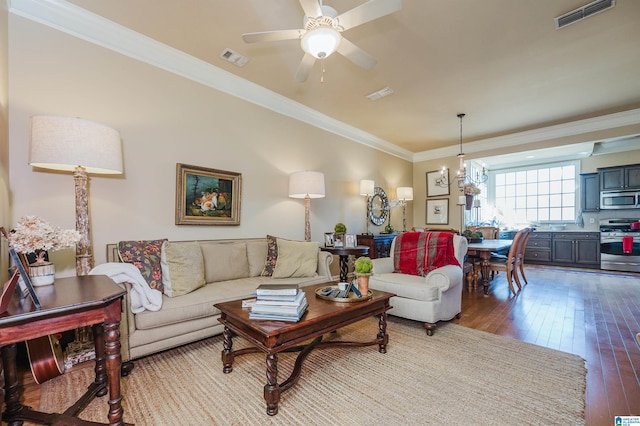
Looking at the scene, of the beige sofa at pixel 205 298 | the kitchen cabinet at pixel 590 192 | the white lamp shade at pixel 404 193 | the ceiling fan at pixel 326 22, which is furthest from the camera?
the kitchen cabinet at pixel 590 192

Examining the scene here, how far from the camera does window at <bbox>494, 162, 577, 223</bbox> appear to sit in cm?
678

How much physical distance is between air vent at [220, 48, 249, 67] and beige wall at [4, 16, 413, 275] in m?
0.43

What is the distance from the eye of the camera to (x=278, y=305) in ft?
5.47

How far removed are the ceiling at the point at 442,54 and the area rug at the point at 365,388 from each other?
287cm

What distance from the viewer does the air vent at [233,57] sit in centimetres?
294

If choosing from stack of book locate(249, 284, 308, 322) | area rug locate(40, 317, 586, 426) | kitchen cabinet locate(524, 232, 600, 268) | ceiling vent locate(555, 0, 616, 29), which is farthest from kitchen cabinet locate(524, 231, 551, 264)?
stack of book locate(249, 284, 308, 322)

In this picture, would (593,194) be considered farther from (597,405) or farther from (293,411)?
(293,411)

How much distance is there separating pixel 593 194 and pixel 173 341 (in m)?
8.62

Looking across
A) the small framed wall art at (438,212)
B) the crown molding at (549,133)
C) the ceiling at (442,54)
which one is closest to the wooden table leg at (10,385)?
the ceiling at (442,54)

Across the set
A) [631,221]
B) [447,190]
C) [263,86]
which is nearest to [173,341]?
[263,86]

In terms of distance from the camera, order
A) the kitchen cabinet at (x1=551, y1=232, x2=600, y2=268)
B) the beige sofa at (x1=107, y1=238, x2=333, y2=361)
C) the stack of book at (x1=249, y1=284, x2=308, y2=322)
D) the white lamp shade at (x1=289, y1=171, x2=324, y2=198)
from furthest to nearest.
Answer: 1. the kitchen cabinet at (x1=551, y1=232, x2=600, y2=268)
2. the white lamp shade at (x1=289, y1=171, x2=324, y2=198)
3. the beige sofa at (x1=107, y1=238, x2=333, y2=361)
4. the stack of book at (x1=249, y1=284, x2=308, y2=322)

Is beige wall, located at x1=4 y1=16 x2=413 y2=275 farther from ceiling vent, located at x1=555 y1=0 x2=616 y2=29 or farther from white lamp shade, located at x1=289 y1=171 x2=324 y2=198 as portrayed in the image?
ceiling vent, located at x1=555 y1=0 x2=616 y2=29

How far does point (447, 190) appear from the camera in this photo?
6.40 metres

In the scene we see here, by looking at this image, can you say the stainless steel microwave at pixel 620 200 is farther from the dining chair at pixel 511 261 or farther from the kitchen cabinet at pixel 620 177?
the dining chair at pixel 511 261
